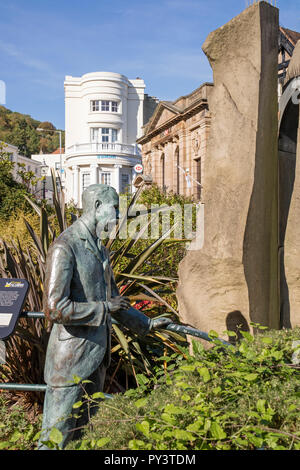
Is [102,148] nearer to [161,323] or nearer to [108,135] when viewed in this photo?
[108,135]

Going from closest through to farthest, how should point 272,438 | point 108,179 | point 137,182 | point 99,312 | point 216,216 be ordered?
point 272,438 < point 99,312 < point 216,216 < point 137,182 < point 108,179

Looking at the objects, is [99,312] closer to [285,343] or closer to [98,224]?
[98,224]

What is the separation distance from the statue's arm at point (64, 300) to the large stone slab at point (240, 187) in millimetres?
1548

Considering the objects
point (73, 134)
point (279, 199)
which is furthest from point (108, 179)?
point (279, 199)

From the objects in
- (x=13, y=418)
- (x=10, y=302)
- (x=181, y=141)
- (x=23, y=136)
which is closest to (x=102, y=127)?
(x=181, y=141)

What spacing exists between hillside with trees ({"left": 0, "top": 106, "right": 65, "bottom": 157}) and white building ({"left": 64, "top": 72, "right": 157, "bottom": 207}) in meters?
28.3

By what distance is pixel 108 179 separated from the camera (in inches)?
1825

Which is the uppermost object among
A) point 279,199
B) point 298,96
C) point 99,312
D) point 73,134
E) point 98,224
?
point 73,134

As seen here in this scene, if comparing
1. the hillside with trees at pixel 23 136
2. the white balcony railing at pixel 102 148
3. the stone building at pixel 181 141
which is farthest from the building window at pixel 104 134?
the hillside with trees at pixel 23 136

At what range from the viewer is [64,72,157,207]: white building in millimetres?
45812

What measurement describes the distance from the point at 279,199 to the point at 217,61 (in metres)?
1.34

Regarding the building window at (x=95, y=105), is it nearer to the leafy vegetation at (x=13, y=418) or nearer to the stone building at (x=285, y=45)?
the stone building at (x=285, y=45)

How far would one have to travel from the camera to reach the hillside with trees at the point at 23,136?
75.9 meters

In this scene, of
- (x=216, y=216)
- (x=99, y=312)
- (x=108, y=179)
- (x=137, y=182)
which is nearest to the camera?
(x=99, y=312)
